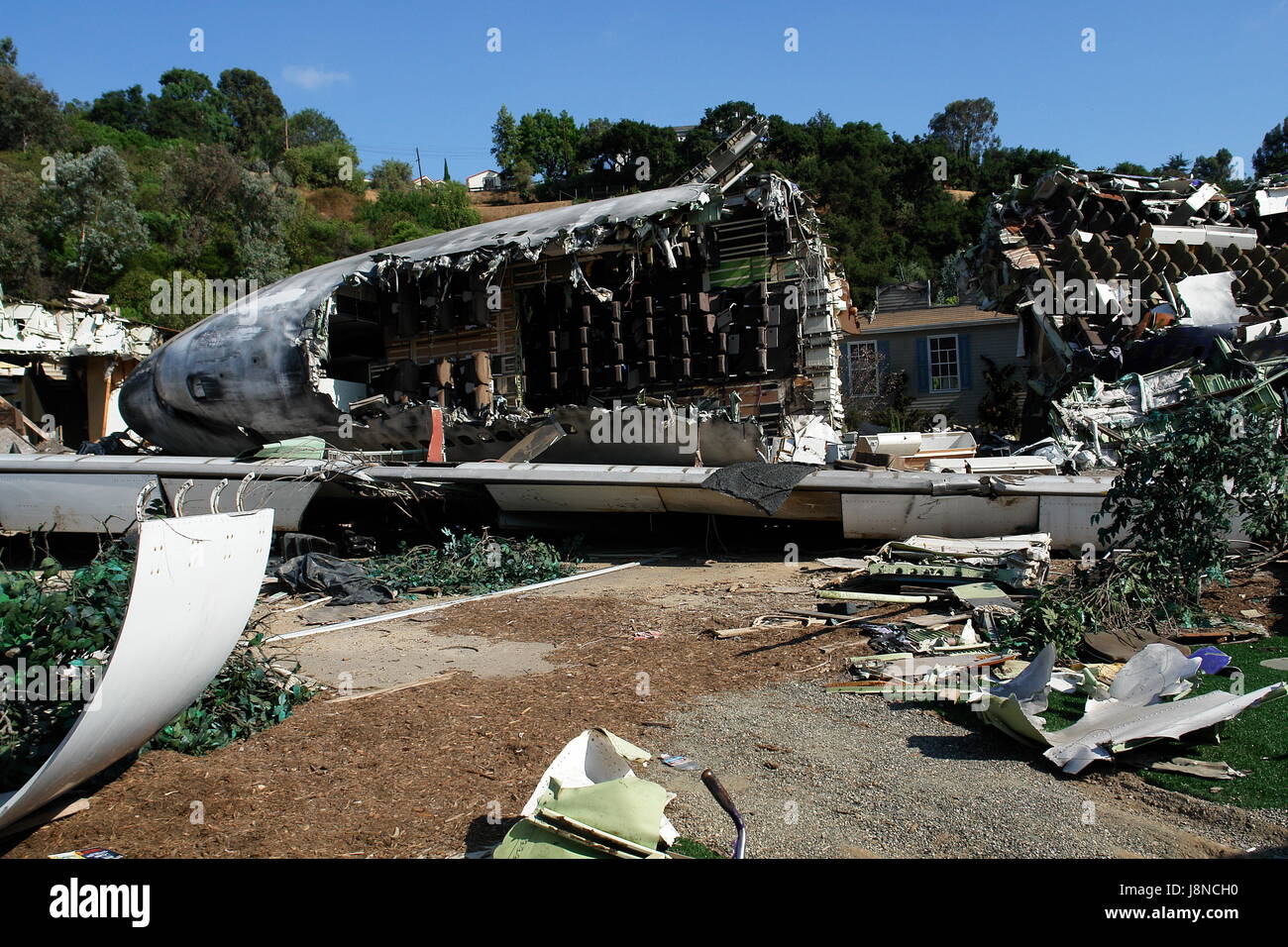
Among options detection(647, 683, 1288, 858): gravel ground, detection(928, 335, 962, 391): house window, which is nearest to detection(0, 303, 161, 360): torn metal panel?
detection(928, 335, 962, 391): house window

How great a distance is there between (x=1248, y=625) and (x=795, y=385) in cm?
770

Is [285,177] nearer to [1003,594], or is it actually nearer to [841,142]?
[841,142]

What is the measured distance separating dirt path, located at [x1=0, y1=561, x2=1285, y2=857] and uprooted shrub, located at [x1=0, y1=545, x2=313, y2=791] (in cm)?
20

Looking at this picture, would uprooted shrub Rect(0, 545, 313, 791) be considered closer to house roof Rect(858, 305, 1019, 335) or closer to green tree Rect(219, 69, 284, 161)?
house roof Rect(858, 305, 1019, 335)

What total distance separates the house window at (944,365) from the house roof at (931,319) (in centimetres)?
52

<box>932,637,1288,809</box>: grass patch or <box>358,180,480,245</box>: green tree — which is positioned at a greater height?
<box>358,180,480,245</box>: green tree

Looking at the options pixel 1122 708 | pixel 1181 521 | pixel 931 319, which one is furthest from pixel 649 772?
pixel 931 319

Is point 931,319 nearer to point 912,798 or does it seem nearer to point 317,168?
point 912,798

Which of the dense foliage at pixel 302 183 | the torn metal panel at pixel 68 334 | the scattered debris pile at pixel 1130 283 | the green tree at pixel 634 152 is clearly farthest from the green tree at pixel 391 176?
the scattered debris pile at pixel 1130 283

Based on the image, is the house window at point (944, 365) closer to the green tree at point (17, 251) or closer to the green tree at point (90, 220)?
the green tree at point (90, 220)

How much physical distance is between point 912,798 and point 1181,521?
4.17 meters

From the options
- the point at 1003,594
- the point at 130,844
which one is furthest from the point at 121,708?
the point at 1003,594

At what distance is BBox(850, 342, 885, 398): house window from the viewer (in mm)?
28656
